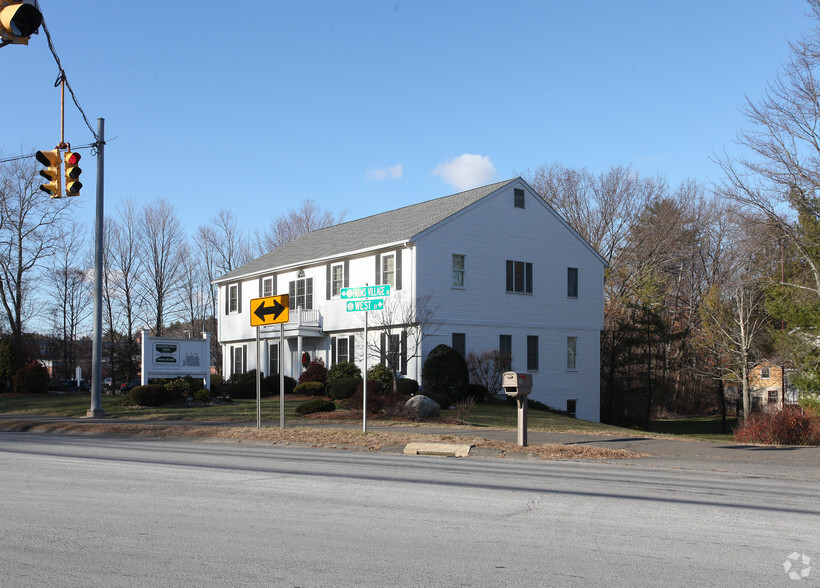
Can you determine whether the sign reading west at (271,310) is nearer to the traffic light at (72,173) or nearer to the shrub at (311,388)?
the traffic light at (72,173)

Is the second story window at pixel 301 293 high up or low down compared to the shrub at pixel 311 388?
up

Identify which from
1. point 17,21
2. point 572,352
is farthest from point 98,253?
point 572,352

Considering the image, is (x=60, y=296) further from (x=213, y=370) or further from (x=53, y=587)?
(x=53, y=587)

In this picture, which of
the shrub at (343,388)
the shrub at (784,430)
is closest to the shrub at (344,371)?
the shrub at (343,388)

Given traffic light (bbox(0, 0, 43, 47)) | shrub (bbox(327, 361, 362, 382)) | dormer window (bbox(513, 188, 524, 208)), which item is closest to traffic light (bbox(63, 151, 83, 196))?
traffic light (bbox(0, 0, 43, 47))

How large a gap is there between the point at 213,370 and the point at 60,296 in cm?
1651

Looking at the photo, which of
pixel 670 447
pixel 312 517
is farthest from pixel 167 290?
pixel 312 517

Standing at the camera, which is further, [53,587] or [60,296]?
[60,296]

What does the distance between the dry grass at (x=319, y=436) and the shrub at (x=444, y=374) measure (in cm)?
1329

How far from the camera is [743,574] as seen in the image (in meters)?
5.85

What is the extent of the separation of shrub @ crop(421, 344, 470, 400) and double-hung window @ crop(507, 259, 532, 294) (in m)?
5.54

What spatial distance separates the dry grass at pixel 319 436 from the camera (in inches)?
588

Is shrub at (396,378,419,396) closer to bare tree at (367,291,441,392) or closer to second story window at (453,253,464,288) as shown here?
bare tree at (367,291,441,392)

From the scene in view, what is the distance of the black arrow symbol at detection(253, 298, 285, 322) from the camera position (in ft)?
58.1
